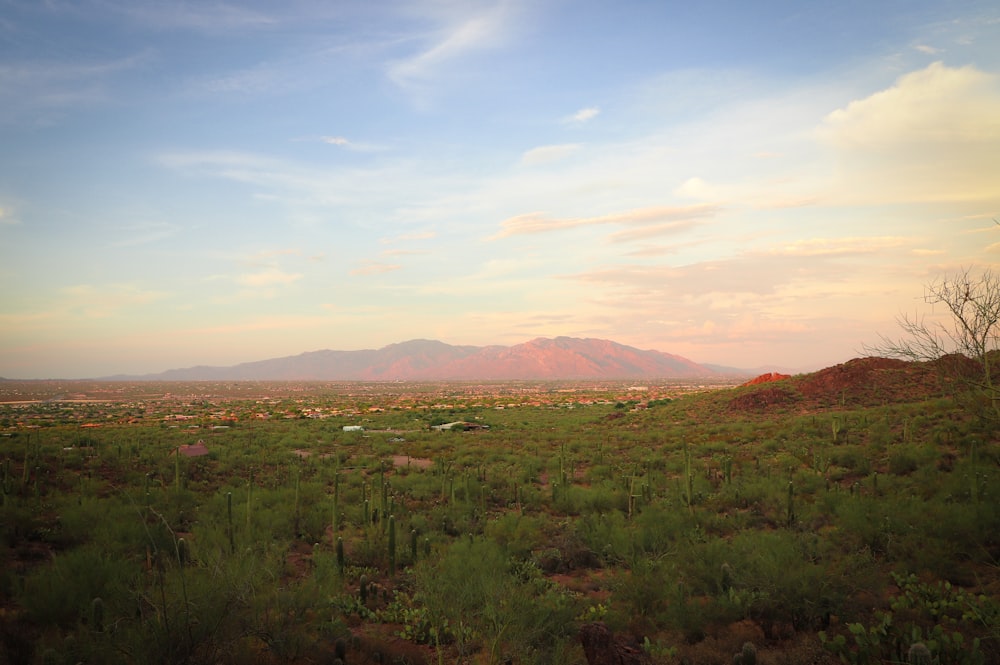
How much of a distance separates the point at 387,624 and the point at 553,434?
25366mm

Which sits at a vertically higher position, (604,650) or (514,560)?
(604,650)

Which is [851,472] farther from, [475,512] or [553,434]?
[553,434]

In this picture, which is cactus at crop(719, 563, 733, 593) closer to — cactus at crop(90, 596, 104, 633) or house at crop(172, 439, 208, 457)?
cactus at crop(90, 596, 104, 633)

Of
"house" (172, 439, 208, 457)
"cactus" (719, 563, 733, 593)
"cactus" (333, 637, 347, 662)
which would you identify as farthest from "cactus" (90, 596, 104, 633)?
"house" (172, 439, 208, 457)

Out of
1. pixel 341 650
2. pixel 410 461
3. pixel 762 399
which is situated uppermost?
pixel 762 399

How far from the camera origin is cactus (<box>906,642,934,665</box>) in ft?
18.5

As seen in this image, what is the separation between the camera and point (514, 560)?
1047 cm

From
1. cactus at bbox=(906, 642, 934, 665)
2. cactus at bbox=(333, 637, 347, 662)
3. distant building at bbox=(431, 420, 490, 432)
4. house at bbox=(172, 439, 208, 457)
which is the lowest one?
distant building at bbox=(431, 420, 490, 432)

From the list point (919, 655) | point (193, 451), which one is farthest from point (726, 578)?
point (193, 451)

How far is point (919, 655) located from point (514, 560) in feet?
21.0

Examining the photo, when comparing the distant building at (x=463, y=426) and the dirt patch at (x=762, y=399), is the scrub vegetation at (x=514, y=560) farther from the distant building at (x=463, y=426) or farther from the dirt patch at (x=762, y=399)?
the distant building at (x=463, y=426)

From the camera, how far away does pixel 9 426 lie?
38.4 metres

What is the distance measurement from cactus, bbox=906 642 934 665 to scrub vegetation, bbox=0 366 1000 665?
2 centimetres

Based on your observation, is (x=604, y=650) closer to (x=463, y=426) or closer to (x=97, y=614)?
(x=97, y=614)
